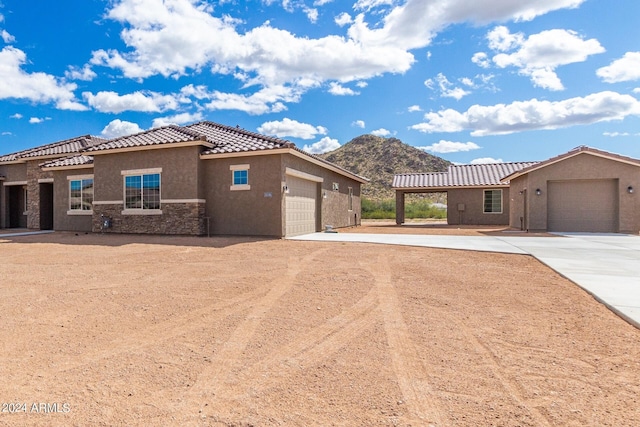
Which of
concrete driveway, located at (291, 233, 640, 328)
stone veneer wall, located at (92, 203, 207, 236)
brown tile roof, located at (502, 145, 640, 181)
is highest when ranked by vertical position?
brown tile roof, located at (502, 145, 640, 181)

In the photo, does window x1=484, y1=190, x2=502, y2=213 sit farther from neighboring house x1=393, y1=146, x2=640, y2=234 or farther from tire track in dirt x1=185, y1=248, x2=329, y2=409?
tire track in dirt x1=185, y1=248, x2=329, y2=409

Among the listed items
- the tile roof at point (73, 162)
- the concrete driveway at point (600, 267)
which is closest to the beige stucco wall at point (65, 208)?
the tile roof at point (73, 162)

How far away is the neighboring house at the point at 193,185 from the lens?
14.5 m

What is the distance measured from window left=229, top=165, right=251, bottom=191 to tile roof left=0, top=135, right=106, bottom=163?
11148 millimetres

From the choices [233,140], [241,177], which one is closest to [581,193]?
[241,177]

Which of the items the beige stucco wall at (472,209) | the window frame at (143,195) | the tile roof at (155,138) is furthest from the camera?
the beige stucco wall at (472,209)

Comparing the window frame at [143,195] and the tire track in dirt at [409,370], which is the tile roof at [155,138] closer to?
the window frame at [143,195]

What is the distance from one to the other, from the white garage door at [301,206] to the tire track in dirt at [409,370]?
33.1ft

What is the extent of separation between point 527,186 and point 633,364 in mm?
16693

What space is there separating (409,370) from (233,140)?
575 inches

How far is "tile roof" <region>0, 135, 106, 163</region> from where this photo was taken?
67.8 ft

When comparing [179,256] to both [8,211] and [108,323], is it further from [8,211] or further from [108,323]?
[8,211]

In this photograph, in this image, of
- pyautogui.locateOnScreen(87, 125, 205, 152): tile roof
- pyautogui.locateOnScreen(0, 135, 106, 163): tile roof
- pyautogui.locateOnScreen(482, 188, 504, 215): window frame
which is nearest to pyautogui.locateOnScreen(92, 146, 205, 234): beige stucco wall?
pyautogui.locateOnScreen(87, 125, 205, 152): tile roof

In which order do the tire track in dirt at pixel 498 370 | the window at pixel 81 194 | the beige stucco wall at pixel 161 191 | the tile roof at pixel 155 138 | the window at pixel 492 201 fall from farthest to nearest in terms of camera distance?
the window at pixel 492 201, the window at pixel 81 194, the tile roof at pixel 155 138, the beige stucco wall at pixel 161 191, the tire track in dirt at pixel 498 370
